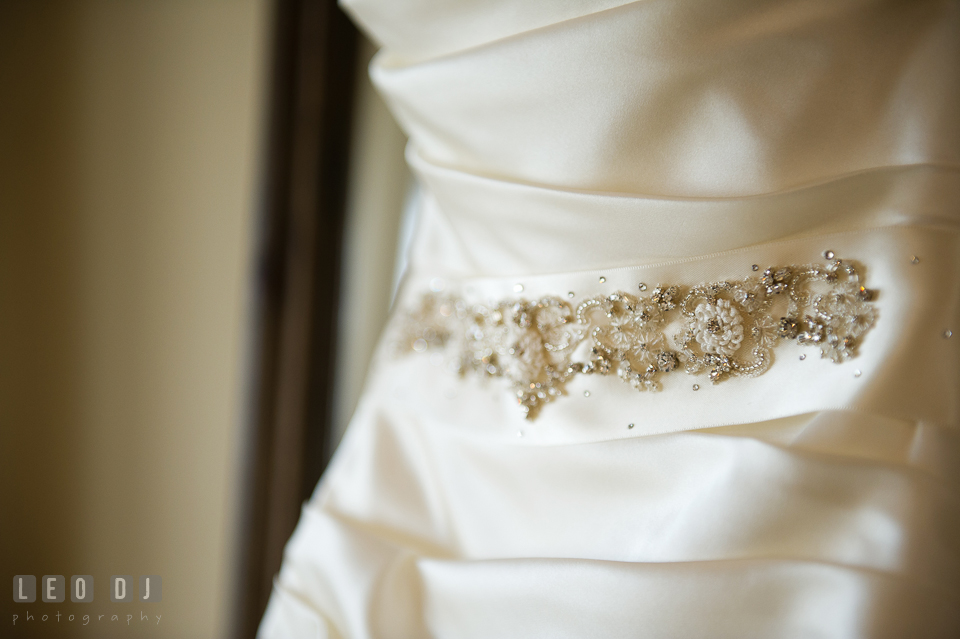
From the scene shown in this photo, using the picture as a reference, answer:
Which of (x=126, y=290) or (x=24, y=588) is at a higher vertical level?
(x=126, y=290)

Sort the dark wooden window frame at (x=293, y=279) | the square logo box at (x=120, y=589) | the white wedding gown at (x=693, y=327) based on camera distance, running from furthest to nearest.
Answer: the dark wooden window frame at (x=293, y=279), the square logo box at (x=120, y=589), the white wedding gown at (x=693, y=327)

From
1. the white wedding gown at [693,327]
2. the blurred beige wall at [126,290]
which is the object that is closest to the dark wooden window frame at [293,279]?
the blurred beige wall at [126,290]

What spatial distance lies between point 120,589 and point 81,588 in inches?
7.5

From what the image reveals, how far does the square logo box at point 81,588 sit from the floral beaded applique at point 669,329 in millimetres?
973

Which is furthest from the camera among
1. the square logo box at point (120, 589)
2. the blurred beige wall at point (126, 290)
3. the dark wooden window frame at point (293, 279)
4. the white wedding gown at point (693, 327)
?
the dark wooden window frame at point (293, 279)

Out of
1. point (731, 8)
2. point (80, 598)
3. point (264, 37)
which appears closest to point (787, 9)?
point (731, 8)

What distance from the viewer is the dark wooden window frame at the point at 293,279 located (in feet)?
3.76

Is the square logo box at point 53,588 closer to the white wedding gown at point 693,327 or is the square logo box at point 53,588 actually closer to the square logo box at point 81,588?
the square logo box at point 81,588

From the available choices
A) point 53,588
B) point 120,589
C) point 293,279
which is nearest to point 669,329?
point 293,279

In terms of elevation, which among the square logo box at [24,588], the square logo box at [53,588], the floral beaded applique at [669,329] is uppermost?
the floral beaded applique at [669,329]

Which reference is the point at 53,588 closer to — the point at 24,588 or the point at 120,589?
the point at 24,588

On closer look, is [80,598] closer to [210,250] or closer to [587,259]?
[210,250]

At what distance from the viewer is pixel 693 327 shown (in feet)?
1.56

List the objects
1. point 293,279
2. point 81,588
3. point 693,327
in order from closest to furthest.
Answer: point 693,327
point 81,588
point 293,279
